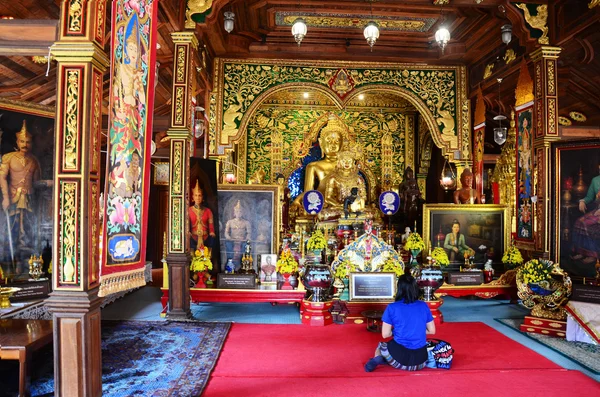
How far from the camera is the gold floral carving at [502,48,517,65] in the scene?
22.9 ft

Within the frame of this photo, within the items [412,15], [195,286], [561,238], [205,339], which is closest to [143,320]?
[195,286]

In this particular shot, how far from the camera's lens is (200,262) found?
19.0 feet

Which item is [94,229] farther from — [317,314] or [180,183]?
[317,314]

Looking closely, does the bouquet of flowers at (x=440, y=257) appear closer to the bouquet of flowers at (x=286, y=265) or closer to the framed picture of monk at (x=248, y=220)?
the bouquet of flowers at (x=286, y=265)

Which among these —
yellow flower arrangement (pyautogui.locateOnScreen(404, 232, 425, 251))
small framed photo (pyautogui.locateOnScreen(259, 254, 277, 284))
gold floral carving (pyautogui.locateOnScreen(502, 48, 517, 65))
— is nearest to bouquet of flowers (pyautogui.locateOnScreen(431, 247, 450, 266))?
yellow flower arrangement (pyautogui.locateOnScreen(404, 232, 425, 251))

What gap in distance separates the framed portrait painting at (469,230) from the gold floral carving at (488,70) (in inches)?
87.3

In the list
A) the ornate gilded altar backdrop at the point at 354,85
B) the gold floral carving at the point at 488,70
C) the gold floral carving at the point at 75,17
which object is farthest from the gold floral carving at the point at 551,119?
the gold floral carving at the point at 75,17

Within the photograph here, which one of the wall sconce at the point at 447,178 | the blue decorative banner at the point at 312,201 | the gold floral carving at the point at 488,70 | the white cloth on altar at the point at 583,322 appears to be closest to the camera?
the white cloth on altar at the point at 583,322

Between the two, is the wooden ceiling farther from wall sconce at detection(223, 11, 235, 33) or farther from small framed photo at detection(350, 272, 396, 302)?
small framed photo at detection(350, 272, 396, 302)

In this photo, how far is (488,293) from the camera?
6.47 meters

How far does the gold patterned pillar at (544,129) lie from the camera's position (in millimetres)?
5508

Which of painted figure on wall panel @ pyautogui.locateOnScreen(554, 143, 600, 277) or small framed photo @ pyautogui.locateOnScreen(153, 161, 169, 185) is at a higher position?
small framed photo @ pyautogui.locateOnScreen(153, 161, 169, 185)

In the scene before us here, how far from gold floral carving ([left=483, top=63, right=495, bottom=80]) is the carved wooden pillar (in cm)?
658

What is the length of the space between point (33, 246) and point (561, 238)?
6.18m
